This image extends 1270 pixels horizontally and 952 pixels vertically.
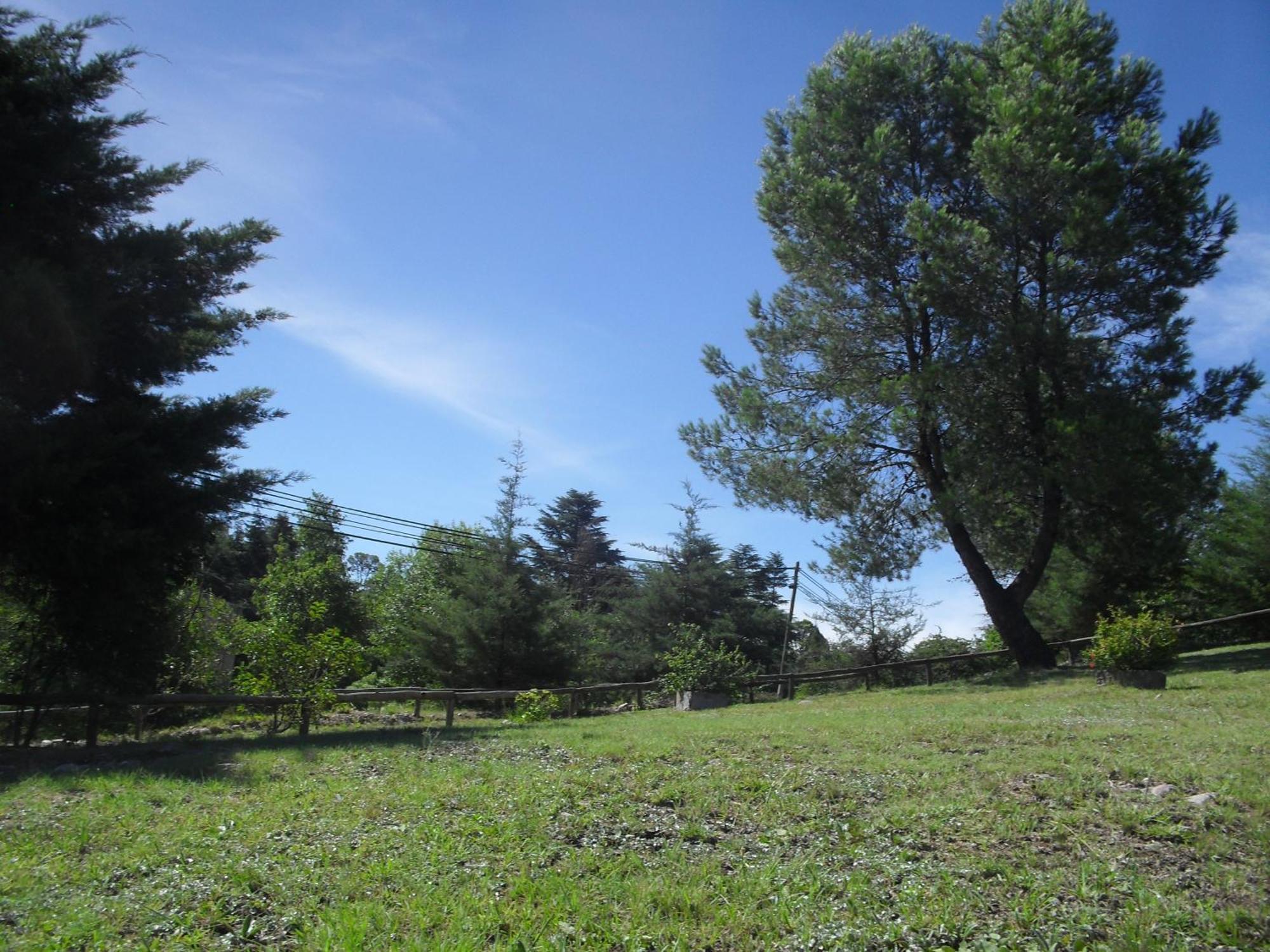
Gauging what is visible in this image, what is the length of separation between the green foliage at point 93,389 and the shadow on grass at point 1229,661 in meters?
17.6

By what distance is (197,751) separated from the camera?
10.2 meters

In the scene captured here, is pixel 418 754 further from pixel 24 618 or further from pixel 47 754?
pixel 24 618

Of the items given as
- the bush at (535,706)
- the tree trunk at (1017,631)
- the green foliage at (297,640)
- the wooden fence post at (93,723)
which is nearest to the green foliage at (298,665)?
the green foliage at (297,640)

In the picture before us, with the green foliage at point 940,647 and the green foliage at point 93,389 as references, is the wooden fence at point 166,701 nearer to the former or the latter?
the green foliage at point 93,389

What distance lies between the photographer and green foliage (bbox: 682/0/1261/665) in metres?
17.0

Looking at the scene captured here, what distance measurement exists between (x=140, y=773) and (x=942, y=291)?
1653 centimetres

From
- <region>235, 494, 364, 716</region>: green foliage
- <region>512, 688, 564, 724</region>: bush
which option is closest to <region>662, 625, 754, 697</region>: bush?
<region>512, 688, 564, 724</region>: bush

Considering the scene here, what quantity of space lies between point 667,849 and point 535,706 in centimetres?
1160

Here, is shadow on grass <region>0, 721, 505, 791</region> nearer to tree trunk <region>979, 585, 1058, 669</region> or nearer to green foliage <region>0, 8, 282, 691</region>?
green foliage <region>0, 8, 282, 691</region>

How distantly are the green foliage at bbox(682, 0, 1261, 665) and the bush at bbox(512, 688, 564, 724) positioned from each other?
741 centimetres

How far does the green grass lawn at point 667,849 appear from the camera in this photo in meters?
4.16

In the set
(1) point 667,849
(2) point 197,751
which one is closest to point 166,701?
(2) point 197,751

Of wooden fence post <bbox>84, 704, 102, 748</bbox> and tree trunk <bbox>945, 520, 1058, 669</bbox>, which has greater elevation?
tree trunk <bbox>945, 520, 1058, 669</bbox>

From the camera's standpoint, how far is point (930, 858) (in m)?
5.02
